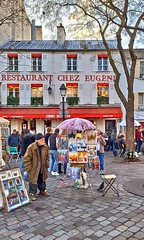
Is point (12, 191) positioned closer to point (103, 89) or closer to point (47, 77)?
point (47, 77)

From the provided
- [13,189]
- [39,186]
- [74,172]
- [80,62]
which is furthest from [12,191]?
[80,62]

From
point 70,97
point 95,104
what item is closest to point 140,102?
point 95,104

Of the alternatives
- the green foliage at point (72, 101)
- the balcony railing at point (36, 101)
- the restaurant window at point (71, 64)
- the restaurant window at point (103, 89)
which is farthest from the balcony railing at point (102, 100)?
the balcony railing at point (36, 101)

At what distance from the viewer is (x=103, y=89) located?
22.1 m

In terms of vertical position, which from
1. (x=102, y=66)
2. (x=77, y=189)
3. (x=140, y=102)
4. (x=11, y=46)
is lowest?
(x=77, y=189)

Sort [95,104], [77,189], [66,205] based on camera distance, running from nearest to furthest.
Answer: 1. [66,205]
2. [77,189]
3. [95,104]

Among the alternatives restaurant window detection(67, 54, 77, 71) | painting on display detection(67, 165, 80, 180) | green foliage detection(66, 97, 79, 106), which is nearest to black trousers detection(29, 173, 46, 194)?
painting on display detection(67, 165, 80, 180)

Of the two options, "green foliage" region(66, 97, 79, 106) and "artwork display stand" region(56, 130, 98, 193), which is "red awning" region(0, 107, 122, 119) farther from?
"artwork display stand" region(56, 130, 98, 193)

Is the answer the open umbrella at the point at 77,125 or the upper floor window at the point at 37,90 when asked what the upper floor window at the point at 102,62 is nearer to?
the upper floor window at the point at 37,90

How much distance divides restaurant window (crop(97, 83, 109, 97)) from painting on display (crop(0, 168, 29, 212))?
1736 cm

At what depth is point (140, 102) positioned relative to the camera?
22.2m

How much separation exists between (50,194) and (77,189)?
84cm

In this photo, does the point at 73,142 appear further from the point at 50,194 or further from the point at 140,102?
the point at 140,102

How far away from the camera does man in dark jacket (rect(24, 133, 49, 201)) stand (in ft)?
18.8
